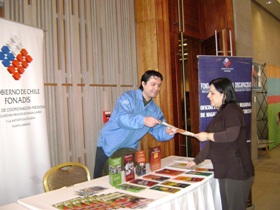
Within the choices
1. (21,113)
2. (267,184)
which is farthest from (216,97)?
(267,184)

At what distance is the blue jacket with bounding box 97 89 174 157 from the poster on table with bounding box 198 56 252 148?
2.73ft

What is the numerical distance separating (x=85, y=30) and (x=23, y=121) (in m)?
1.49

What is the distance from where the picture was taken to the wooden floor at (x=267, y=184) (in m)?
3.70

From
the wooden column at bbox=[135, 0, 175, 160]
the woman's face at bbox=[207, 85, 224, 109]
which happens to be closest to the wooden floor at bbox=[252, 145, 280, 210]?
the wooden column at bbox=[135, 0, 175, 160]

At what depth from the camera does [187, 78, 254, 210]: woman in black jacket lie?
1.97 m

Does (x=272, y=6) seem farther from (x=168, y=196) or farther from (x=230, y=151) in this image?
(x=168, y=196)

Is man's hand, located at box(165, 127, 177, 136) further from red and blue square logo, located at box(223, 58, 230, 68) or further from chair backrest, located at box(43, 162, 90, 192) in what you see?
red and blue square logo, located at box(223, 58, 230, 68)

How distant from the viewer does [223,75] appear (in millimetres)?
3408

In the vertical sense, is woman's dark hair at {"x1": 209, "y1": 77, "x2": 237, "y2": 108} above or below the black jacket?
above

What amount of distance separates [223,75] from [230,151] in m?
1.64

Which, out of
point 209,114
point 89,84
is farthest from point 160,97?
point 89,84

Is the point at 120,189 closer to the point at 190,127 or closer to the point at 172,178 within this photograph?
the point at 172,178

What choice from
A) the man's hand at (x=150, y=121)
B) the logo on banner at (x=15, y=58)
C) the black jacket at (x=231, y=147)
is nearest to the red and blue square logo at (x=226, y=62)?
Answer: the black jacket at (x=231, y=147)

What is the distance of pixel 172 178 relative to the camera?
2064mm
